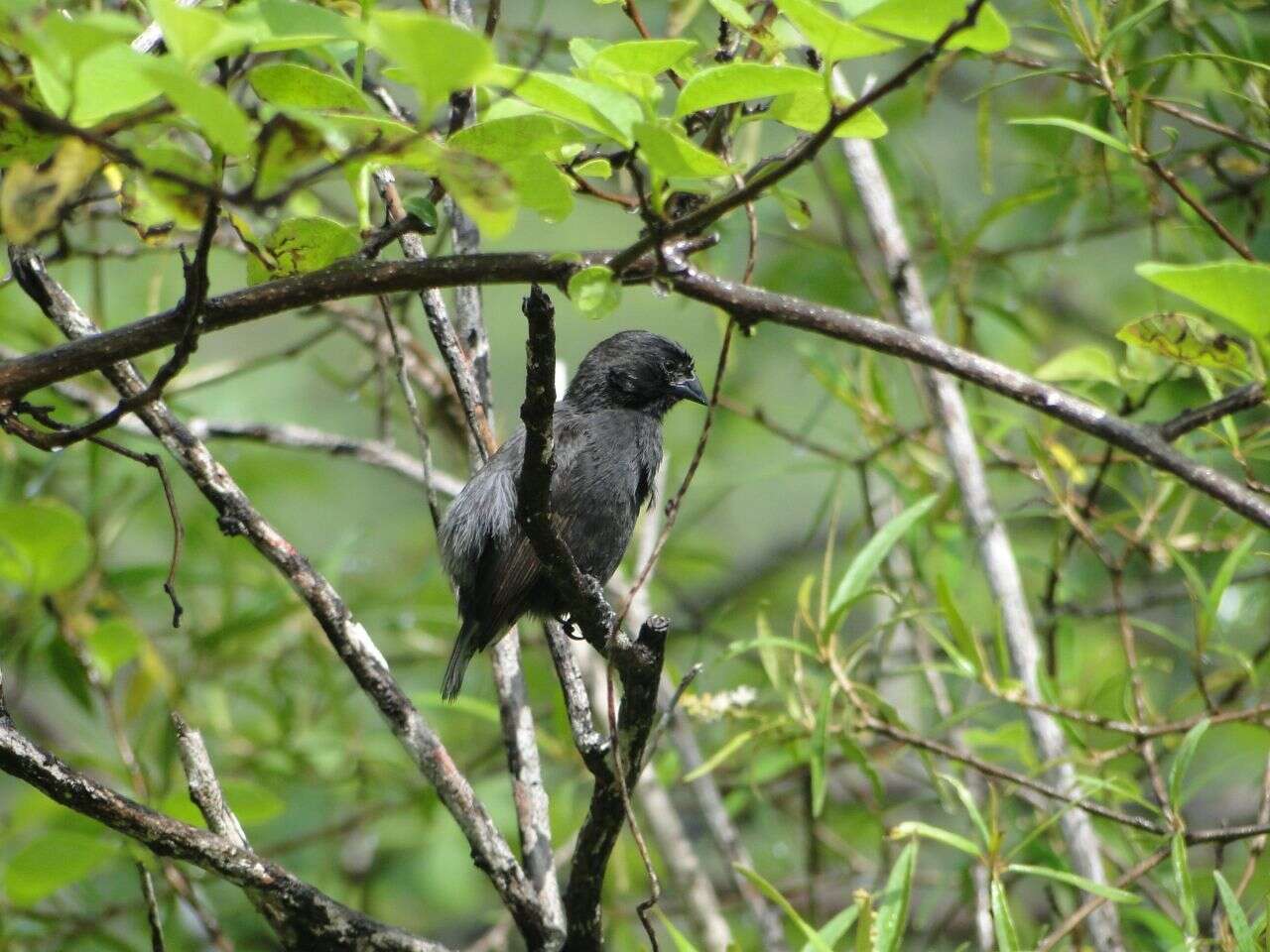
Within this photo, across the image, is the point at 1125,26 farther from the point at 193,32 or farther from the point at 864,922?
the point at 193,32

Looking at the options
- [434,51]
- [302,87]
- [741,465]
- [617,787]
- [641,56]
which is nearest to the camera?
[434,51]

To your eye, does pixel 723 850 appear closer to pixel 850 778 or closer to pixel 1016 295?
pixel 850 778

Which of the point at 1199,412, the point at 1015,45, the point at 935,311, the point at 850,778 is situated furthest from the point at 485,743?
the point at 1199,412

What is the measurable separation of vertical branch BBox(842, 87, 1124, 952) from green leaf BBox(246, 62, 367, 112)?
1900mm

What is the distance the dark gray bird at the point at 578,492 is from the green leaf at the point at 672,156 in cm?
175

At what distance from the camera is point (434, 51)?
51.2 inches

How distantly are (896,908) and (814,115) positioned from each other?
1670 millimetres

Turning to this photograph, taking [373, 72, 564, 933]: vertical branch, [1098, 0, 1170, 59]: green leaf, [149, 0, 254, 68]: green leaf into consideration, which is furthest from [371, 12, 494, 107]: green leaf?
[1098, 0, 1170, 59]: green leaf

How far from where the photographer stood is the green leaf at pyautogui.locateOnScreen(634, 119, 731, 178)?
1.59 meters

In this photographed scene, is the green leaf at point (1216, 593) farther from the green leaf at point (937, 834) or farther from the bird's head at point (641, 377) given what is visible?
the bird's head at point (641, 377)

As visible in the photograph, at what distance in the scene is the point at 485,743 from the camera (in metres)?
5.56

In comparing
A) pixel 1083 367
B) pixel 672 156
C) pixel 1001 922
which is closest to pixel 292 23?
pixel 672 156

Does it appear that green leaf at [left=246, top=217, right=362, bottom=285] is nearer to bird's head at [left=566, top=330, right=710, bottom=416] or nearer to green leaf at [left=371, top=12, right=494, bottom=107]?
green leaf at [left=371, top=12, right=494, bottom=107]

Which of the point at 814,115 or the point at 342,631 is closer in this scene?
the point at 814,115
